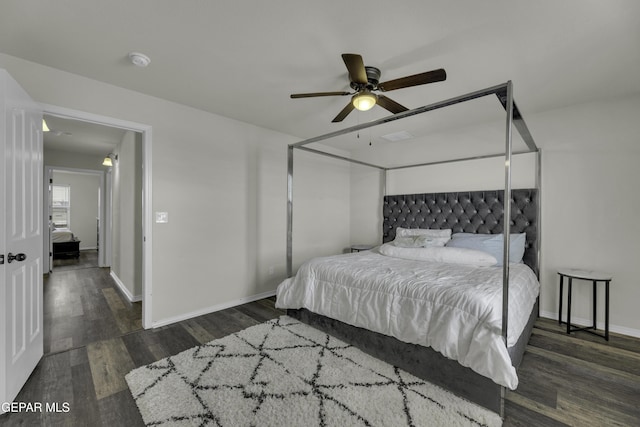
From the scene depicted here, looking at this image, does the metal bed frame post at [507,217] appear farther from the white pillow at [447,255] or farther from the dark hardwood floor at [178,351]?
the white pillow at [447,255]

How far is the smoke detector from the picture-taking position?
88.4 inches

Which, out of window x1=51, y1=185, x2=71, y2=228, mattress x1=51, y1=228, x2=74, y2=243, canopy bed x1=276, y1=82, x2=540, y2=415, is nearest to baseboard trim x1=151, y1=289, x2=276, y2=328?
canopy bed x1=276, y1=82, x2=540, y2=415

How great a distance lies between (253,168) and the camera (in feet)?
13.1

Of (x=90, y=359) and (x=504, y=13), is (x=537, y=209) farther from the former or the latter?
(x=90, y=359)

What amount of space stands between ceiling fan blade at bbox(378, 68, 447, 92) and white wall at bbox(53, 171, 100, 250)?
10.1 metres

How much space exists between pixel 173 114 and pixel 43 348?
2.56m

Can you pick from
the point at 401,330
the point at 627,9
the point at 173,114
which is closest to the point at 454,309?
the point at 401,330

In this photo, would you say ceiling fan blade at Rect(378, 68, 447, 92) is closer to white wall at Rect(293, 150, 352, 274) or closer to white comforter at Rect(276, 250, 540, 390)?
white comforter at Rect(276, 250, 540, 390)

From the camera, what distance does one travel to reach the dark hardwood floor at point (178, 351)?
1758 mm

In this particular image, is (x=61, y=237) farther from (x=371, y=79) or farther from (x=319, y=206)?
(x=371, y=79)

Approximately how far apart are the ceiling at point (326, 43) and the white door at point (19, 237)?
568 mm

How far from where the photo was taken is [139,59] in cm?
229

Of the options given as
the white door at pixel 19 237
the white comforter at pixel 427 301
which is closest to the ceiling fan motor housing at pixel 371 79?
the white comforter at pixel 427 301

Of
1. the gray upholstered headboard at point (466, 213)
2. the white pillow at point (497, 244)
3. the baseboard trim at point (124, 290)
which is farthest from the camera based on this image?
the baseboard trim at point (124, 290)
